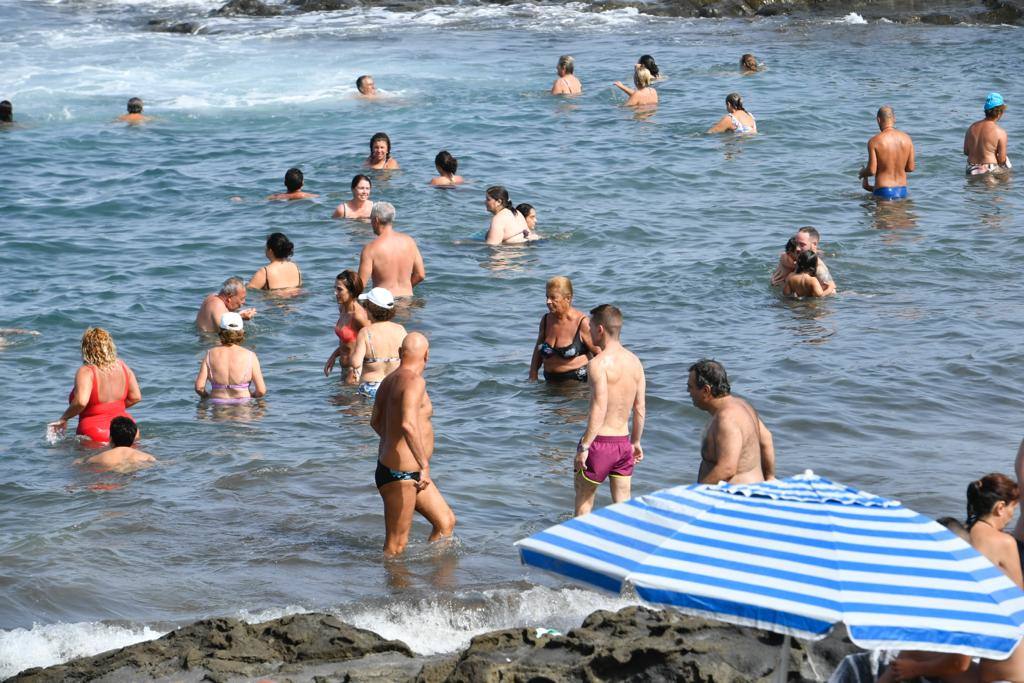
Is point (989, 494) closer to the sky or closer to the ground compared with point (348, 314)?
closer to the sky

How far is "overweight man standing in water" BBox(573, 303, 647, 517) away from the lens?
8.01 m

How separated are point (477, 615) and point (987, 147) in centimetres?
1273

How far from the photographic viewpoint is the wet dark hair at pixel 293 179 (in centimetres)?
1764

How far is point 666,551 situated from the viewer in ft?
15.2

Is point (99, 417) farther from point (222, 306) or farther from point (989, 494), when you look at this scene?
point (989, 494)

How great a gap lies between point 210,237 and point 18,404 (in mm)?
5575

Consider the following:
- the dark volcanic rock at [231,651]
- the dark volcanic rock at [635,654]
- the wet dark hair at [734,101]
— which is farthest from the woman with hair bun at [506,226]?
the dark volcanic rock at [635,654]

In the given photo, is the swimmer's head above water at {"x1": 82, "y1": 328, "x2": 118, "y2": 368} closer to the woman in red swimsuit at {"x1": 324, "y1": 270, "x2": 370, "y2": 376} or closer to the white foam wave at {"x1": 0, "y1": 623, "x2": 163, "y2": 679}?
the woman in red swimsuit at {"x1": 324, "y1": 270, "x2": 370, "y2": 376}

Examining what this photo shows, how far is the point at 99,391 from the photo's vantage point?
1038 cm

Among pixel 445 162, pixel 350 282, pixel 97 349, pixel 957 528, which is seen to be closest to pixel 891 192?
pixel 445 162

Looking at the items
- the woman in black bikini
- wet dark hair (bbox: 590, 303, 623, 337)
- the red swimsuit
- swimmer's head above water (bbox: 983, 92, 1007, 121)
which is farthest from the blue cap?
the red swimsuit

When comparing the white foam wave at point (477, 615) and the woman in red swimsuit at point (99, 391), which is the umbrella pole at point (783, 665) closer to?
the white foam wave at point (477, 615)

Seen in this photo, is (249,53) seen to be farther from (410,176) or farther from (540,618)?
(540,618)

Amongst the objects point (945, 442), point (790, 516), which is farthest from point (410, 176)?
point (790, 516)
